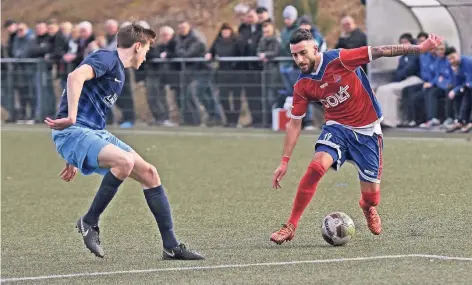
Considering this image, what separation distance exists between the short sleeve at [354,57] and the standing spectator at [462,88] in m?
9.90

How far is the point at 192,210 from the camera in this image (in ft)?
39.4

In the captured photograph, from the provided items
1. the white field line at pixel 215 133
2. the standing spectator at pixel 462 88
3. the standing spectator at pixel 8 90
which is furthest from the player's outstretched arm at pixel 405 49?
the standing spectator at pixel 8 90

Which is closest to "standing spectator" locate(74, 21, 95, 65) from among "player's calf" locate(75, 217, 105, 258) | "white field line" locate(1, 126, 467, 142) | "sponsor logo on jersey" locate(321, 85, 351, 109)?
"white field line" locate(1, 126, 467, 142)

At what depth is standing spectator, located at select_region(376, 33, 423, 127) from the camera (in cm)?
2041

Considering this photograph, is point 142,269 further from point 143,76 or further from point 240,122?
point 143,76

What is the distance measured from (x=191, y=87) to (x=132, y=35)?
13.3 metres

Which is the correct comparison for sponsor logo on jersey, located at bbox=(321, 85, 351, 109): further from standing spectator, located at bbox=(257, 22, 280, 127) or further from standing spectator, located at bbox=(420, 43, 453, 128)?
standing spectator, located at bbox=(257, 22, 280, 127)

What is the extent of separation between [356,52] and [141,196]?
4484 millimetres

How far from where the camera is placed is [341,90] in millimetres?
9648

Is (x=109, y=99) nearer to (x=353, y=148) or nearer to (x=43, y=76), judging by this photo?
(x=353, y=148)

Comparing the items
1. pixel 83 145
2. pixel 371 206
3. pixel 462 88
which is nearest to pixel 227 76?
pixel 462 88

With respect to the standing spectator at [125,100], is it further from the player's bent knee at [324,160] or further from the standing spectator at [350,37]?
the player's bent knee at [324,160]

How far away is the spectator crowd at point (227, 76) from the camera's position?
1988 centimetres

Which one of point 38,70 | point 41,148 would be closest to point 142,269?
point 41,148
